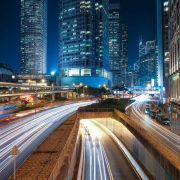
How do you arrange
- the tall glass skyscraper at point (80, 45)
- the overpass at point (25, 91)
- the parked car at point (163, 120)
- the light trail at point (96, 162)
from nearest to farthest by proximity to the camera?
the light trail at point (96, 162) → the parked car at point (163, 120) → the overpass at point (25, 91) → the tall glass skyscraper at point (80, 45)

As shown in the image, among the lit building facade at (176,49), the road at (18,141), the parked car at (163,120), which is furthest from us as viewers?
the lit building facade at (176,49)

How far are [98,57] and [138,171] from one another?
123167 mm

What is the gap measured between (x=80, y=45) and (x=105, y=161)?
11502 centimetres

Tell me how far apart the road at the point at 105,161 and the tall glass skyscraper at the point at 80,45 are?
9778 centimetres

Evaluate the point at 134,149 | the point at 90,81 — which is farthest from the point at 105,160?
the point at 90,81

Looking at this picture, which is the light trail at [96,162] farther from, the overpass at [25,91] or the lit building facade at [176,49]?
the lit building facade at [176,49]

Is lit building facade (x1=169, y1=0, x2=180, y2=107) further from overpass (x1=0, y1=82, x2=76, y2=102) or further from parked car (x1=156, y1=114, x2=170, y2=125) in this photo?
overpass (x1=0, y1=82, x2=76, y2=102)

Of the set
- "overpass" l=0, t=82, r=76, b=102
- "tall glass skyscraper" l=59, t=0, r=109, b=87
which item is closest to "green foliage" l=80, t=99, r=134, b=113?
"overpass" l=0, t=82, r=76, b=102

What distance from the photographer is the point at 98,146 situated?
25312 millimetres

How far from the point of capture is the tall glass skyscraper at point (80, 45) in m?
126

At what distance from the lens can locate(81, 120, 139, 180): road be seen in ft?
55.0

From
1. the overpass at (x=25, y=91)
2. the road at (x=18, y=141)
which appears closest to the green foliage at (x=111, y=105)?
the road at (x=18, y=141)

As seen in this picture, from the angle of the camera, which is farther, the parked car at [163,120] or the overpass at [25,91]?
the overpass at [25,91]

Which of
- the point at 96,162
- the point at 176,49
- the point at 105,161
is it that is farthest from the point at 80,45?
the point at 96,162
